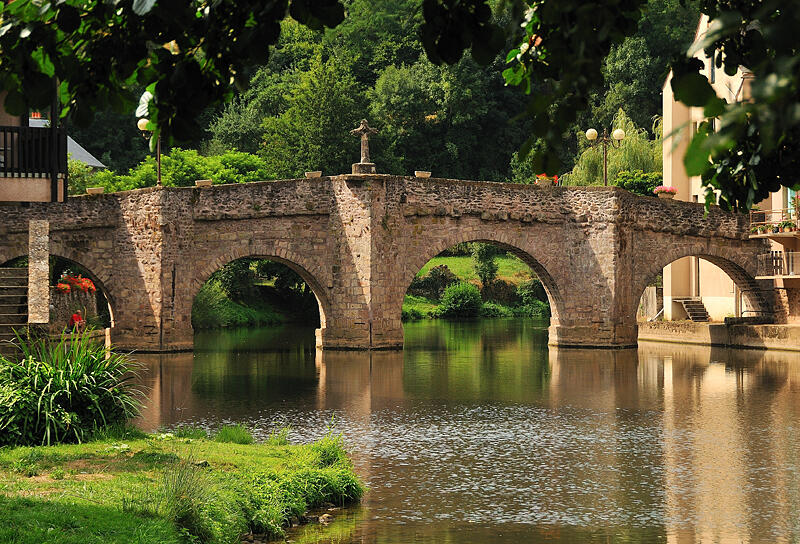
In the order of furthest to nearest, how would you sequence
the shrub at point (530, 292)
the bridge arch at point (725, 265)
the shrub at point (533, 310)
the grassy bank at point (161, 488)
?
the shrub at point (530, 292) < the shrub at point (533, 310) < the bridge arch at point (725, 265) < the grassy bank at point (161, 488)

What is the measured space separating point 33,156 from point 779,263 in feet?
73.8

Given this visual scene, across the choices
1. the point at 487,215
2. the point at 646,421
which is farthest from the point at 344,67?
the point at 646,421

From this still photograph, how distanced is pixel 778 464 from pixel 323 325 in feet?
56.8

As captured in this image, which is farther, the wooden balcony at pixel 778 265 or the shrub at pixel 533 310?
the shrub at pixel 533 310

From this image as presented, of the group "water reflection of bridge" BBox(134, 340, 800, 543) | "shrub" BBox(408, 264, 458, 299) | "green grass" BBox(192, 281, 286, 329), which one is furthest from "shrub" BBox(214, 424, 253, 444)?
"shrub" BBox(408, 264, 458, 299)

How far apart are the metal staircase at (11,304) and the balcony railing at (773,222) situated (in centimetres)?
1975

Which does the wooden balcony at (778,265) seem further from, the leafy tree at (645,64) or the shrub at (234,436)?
the leafy tree at (645,64)

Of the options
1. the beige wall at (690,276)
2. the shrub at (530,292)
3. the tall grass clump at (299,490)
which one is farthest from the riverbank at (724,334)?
the tall grass clump at (299,490)

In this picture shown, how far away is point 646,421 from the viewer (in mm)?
16016

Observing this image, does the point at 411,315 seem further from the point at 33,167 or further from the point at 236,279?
the point at 33,167

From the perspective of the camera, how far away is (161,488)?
8.52 metres

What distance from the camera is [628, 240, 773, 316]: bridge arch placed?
30.6 metres

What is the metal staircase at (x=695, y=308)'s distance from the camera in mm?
34469

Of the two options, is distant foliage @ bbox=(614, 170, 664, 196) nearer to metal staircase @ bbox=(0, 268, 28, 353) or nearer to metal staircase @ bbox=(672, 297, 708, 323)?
metal staircase @ bbox=(672, 297, 708, 323)
